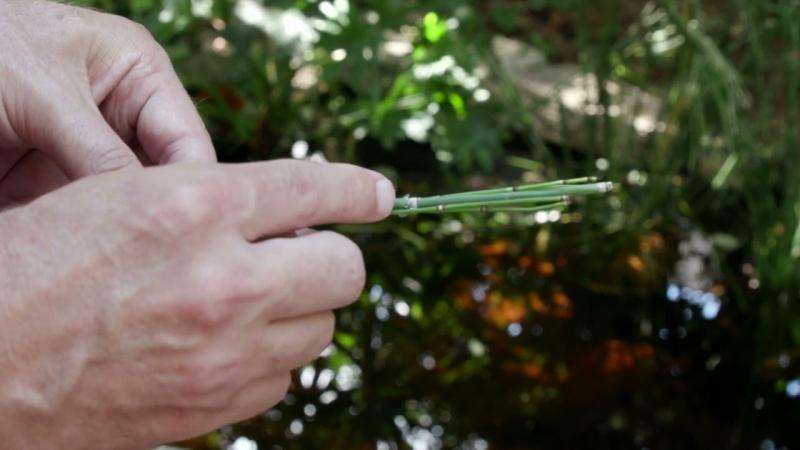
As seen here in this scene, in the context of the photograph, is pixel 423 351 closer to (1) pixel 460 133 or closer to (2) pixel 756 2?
(1) pixel 460 133

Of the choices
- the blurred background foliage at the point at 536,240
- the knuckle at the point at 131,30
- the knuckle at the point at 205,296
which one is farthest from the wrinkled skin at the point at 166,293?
the blurred background foliage at the point at 536,240

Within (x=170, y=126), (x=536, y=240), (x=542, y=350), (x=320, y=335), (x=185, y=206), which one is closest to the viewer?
(x=185, y=206)

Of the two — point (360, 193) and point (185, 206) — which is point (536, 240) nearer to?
point (360, 193)

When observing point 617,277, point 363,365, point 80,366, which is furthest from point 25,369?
point 617,277

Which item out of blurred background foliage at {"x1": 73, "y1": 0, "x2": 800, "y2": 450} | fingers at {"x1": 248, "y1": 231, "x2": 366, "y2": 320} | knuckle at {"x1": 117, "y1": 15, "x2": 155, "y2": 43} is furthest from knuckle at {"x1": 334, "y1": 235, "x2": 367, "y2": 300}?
blurred background foliage at {"x1": 73, "y1": 0, "x2": 800, "y2": 450}

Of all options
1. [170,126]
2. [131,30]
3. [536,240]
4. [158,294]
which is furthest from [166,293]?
[536,240]

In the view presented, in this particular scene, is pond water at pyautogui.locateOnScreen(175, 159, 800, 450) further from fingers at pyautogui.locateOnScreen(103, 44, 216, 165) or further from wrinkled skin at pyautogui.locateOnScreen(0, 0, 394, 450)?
wrinkled skin at pyautogui.locateOnScreen(0, 0, 394, 450)

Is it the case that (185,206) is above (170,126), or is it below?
above
